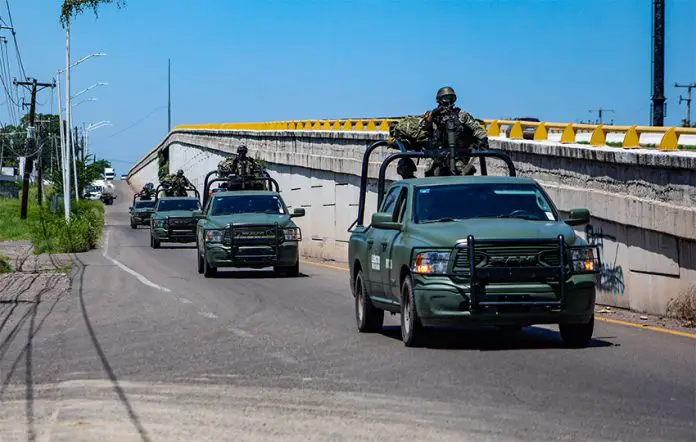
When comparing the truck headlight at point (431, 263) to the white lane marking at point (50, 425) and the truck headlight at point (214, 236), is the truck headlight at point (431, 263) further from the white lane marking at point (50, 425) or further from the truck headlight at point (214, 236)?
the truck headlight at point (214, 236)

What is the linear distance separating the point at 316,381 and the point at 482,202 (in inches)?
146

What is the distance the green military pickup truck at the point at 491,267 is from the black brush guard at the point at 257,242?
13.1 metres

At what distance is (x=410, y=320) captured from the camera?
1241cm

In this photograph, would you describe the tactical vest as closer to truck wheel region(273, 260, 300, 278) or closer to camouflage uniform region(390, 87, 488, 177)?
camouflage uniform region(390, 87, 488, 177)

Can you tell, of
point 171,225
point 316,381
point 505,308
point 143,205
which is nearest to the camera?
point 316,381

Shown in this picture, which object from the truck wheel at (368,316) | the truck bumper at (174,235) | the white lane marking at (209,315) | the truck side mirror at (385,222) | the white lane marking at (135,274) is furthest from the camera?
the truck bumper at (174,235)

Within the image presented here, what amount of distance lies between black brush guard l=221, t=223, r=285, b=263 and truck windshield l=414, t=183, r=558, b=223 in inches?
513

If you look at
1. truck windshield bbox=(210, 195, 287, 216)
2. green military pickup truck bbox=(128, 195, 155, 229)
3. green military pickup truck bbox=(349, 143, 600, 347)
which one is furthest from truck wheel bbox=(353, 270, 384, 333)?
green military pickup truck bbox=(128, 195, 155, 229)

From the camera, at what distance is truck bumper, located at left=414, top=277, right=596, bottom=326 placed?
11.8 m

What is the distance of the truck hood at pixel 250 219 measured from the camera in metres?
26.5

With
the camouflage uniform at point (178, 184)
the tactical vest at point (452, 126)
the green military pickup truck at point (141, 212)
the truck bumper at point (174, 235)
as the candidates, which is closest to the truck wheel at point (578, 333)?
the tactical vest at point (452, 126)

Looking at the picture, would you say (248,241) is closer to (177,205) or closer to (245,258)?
(245,258)

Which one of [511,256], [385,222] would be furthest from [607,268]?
[511,256]

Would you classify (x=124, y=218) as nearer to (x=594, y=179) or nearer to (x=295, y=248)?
(x=295, y=248)
